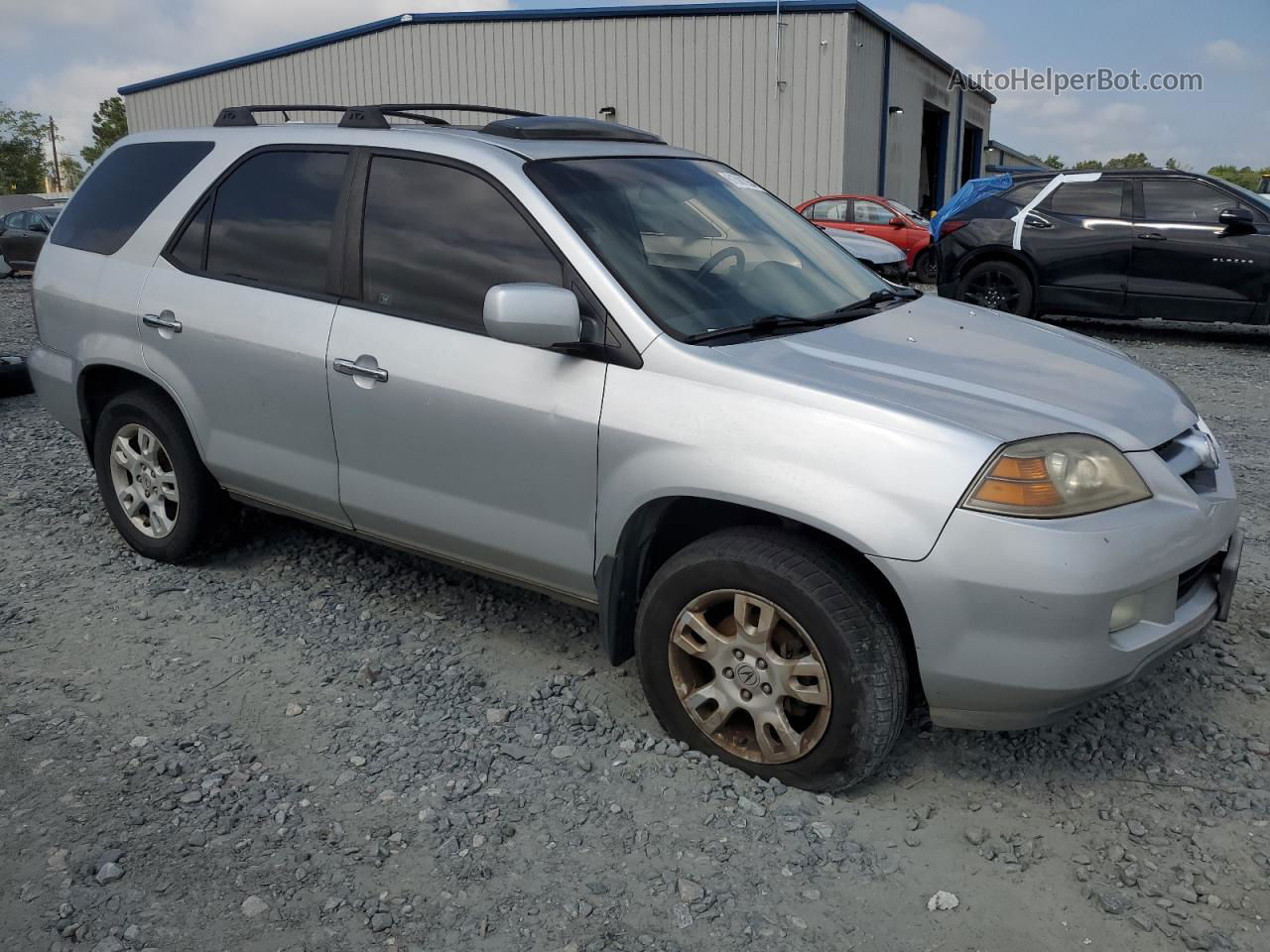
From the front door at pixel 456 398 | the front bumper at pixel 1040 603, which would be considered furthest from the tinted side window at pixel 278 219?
the front bumper at pixel 1040 603

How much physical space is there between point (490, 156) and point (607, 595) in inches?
55.9

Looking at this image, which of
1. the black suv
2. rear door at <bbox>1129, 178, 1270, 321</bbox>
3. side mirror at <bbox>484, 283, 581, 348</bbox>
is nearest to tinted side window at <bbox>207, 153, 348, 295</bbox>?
side mirror at <bbox>484, 283, 581, 348</bbox>

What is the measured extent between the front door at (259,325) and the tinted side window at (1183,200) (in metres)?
8.55

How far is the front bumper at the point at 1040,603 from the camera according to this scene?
8.16 feet

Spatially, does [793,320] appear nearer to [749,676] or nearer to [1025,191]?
[749,676]

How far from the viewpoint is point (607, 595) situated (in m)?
3.06

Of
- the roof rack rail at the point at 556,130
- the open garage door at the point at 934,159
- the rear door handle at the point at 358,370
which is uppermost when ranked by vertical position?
the open garage door at the point at 934,159

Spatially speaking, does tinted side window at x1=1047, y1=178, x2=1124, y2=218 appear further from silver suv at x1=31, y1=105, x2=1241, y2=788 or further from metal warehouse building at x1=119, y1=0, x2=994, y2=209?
metal warehouse building at x1=119, y1=0, x2=994, y2=209

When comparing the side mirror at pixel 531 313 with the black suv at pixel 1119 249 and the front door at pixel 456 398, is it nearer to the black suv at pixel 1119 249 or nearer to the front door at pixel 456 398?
the front door at pixel 456 398

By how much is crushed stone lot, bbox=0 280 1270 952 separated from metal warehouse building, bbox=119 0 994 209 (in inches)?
733

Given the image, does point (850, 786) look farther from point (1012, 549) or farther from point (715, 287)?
point (715, 287)

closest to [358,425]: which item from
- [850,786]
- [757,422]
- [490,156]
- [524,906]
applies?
[490,156]

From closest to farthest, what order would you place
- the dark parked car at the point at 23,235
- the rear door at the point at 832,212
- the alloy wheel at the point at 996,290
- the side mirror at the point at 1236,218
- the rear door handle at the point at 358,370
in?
1. the rear door handle at the point at 358,370
2. the side mirror at the point at 1236,218
3. the alloy wheel at the point at 996,290
4. the rear door at the point at 832,212
5. the dark parked car at the point at 23,235

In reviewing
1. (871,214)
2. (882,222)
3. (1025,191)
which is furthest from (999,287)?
(871,214)
